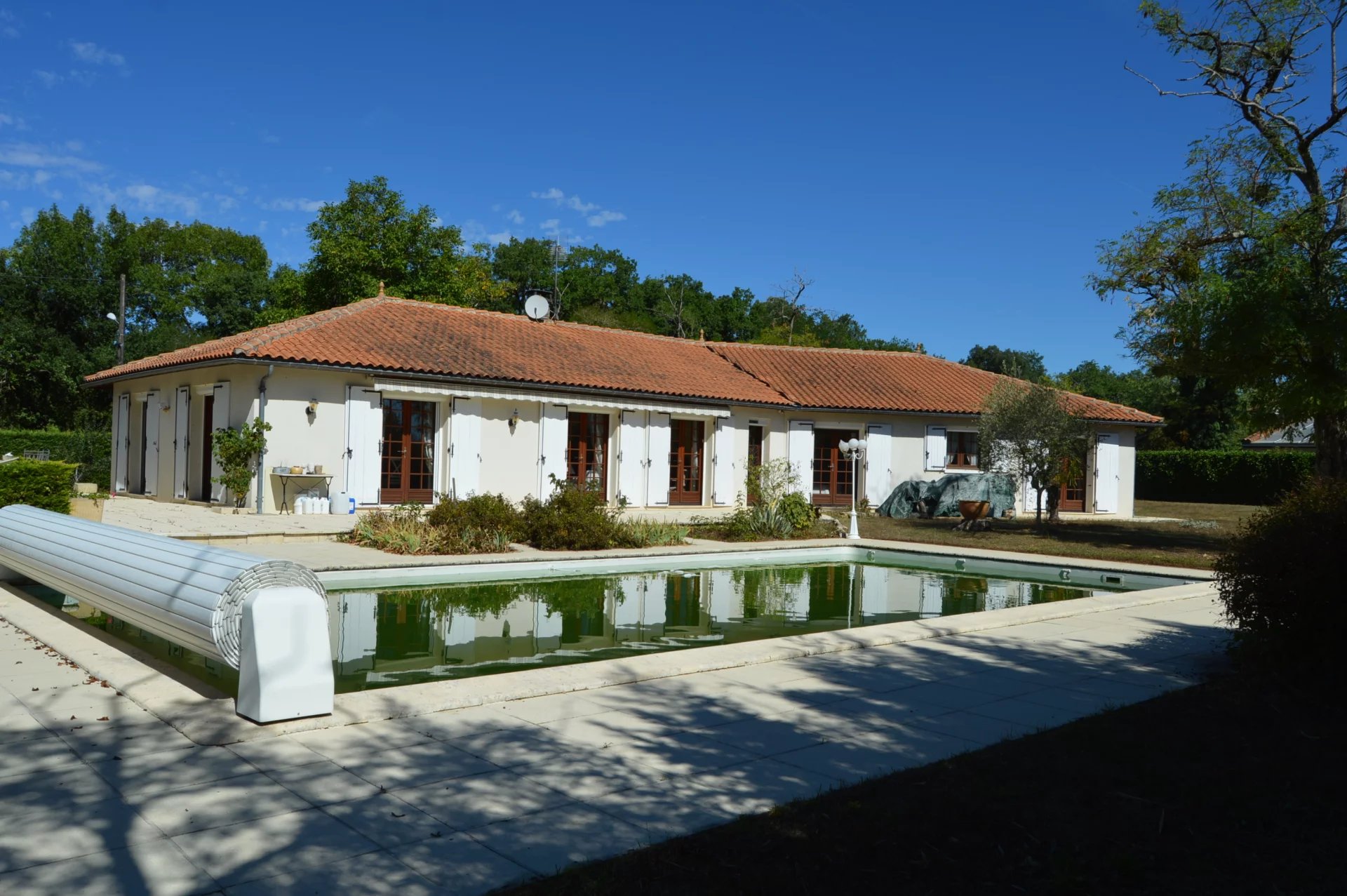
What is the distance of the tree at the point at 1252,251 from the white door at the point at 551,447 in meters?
12.1

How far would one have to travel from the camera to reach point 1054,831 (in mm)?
3629

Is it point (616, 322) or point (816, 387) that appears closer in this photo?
point (816, 387)

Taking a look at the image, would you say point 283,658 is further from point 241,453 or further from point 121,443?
point 121,443

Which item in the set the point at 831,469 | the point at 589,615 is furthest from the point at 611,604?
the point at 831,469

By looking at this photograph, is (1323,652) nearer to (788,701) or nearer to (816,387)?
(788,701)

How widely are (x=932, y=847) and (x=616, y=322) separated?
47.1 metres

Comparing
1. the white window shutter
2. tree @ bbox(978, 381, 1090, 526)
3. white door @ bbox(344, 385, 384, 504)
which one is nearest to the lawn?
tree @ bbox(978, 381, 1090, 526)

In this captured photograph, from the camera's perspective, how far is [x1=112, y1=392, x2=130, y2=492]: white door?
22.3m

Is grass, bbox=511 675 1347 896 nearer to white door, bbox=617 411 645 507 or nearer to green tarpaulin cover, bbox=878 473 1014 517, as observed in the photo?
white door, bbox=617 411 645 507

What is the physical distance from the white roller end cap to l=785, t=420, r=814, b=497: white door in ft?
68.3

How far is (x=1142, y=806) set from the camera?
12.8ft

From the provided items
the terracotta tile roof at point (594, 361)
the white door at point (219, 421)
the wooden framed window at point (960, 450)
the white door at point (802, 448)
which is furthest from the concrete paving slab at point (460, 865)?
the wooden framed window at point (960, 450)

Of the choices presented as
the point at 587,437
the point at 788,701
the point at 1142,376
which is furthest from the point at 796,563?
the point at 1142,376

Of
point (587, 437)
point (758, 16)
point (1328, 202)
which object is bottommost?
point (587, 437)
